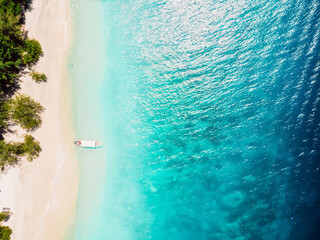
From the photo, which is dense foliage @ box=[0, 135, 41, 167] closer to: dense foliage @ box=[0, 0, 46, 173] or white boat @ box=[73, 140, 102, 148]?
dense foliage @ box=[0, 0, 46, 173]

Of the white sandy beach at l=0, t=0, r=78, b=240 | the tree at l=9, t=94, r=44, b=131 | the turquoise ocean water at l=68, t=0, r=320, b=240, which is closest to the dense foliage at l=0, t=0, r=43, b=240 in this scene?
the tree at l=9, t=94, r=44, b=131

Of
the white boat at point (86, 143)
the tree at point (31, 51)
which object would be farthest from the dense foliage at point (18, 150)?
the tree at point (31, 51)

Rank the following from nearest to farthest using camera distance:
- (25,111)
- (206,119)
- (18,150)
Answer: (25,111)
(18,150)
(206,119)

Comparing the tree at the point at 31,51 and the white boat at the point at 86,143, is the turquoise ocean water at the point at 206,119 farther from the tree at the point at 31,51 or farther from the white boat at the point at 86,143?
the tree at the point at 31,51

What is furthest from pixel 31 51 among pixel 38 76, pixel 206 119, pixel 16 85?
pixel 206 119

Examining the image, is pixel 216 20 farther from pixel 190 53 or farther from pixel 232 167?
pixel 232 167

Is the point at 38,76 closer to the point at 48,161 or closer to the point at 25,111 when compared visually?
the point at 25,111

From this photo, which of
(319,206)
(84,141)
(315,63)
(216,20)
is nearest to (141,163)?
(84,141)
